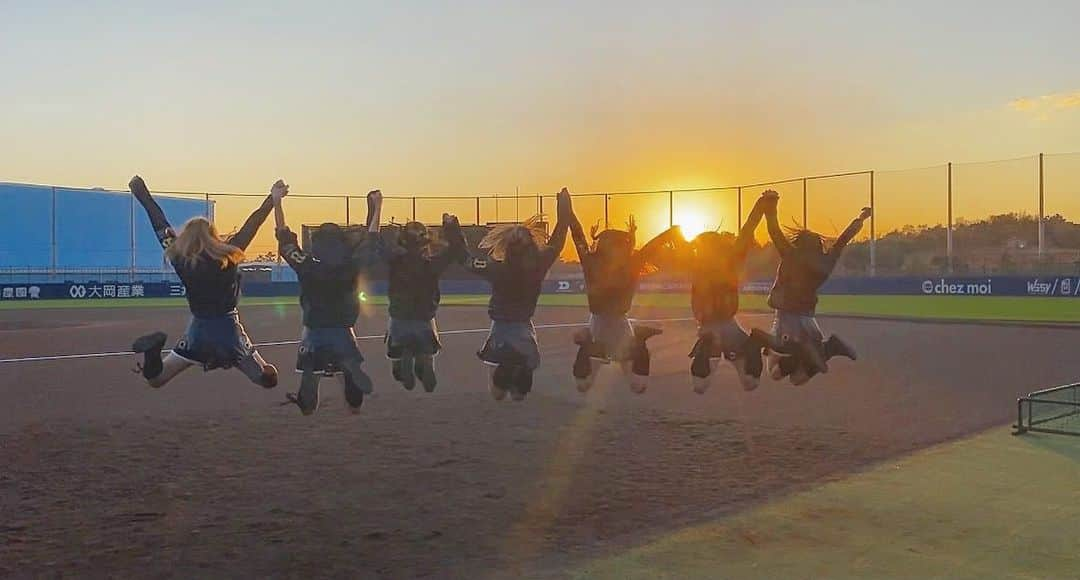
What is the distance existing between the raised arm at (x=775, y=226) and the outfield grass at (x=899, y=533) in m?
3.13

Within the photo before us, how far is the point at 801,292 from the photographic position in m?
6.91

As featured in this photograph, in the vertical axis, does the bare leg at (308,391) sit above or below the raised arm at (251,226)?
below

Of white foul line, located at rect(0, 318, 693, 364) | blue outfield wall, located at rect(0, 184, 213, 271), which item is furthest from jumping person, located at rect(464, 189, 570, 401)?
blue outfield wall, located at rect(0, 184, 213, 271)

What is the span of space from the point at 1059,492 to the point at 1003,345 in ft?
70.9

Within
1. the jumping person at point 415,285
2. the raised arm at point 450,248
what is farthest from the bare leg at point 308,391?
the raised arm at point 450,248

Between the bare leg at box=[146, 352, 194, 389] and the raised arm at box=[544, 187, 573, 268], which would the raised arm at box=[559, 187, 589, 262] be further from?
the bare leg at box=[146, 352, 194, 389]

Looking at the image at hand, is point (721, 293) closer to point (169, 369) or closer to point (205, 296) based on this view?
point (205, 296)

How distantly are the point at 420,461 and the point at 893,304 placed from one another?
45563 millimetres

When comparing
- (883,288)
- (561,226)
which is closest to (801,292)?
(561,226)

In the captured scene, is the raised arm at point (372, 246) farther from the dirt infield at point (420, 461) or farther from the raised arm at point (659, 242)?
the raised arm at point (659, 242)

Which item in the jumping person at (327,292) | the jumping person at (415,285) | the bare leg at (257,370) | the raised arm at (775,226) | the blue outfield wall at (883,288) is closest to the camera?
the jumping person at (327,292)

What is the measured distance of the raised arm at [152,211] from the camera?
20.9 feet

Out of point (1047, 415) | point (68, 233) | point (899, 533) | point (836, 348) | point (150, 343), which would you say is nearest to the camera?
point (150, 343)

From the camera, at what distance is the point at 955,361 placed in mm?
26266
